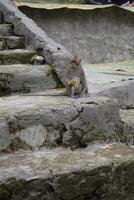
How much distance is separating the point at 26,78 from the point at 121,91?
1301 millimetres

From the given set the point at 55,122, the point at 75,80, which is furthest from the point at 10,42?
the point at 55,122

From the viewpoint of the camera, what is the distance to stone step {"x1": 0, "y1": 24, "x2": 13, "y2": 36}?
558 centimetres

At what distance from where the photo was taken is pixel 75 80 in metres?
4.35

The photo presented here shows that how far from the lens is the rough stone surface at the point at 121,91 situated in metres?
5.05

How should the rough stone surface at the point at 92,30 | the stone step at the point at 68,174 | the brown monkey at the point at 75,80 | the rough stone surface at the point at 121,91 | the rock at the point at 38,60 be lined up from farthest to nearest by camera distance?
1. the rough stone surface at the point at 92,30
2. the rough stone surface at the point at 121,91
3. the rock at the point at 38,60
4. the brown monkey at the point at 75,80
5. the stone step at the point at 68,174

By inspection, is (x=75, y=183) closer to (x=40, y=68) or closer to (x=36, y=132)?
(x=36, y=132)

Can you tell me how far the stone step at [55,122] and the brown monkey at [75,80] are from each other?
0.16 meters

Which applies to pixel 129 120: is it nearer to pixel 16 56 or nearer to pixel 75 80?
pixel 75 80

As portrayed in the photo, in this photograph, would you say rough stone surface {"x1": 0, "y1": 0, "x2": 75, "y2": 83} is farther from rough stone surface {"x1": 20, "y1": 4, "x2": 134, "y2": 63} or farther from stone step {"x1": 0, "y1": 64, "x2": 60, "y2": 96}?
rough stone surface {"x1": 20, "y1": 4, "x2": 134, "y2": 63}

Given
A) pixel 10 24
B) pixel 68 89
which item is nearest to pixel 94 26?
pixel 10 24

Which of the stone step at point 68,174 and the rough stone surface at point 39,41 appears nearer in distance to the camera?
the stone step at point 68,174

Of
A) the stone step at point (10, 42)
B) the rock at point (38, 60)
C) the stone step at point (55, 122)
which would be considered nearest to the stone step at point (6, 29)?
the stone step at point (10, 42)

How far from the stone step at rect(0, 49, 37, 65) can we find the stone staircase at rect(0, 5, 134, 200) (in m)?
0.55

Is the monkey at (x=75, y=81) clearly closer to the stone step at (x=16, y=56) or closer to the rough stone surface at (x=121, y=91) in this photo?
the rough stone surface at (x=121, y=91)
